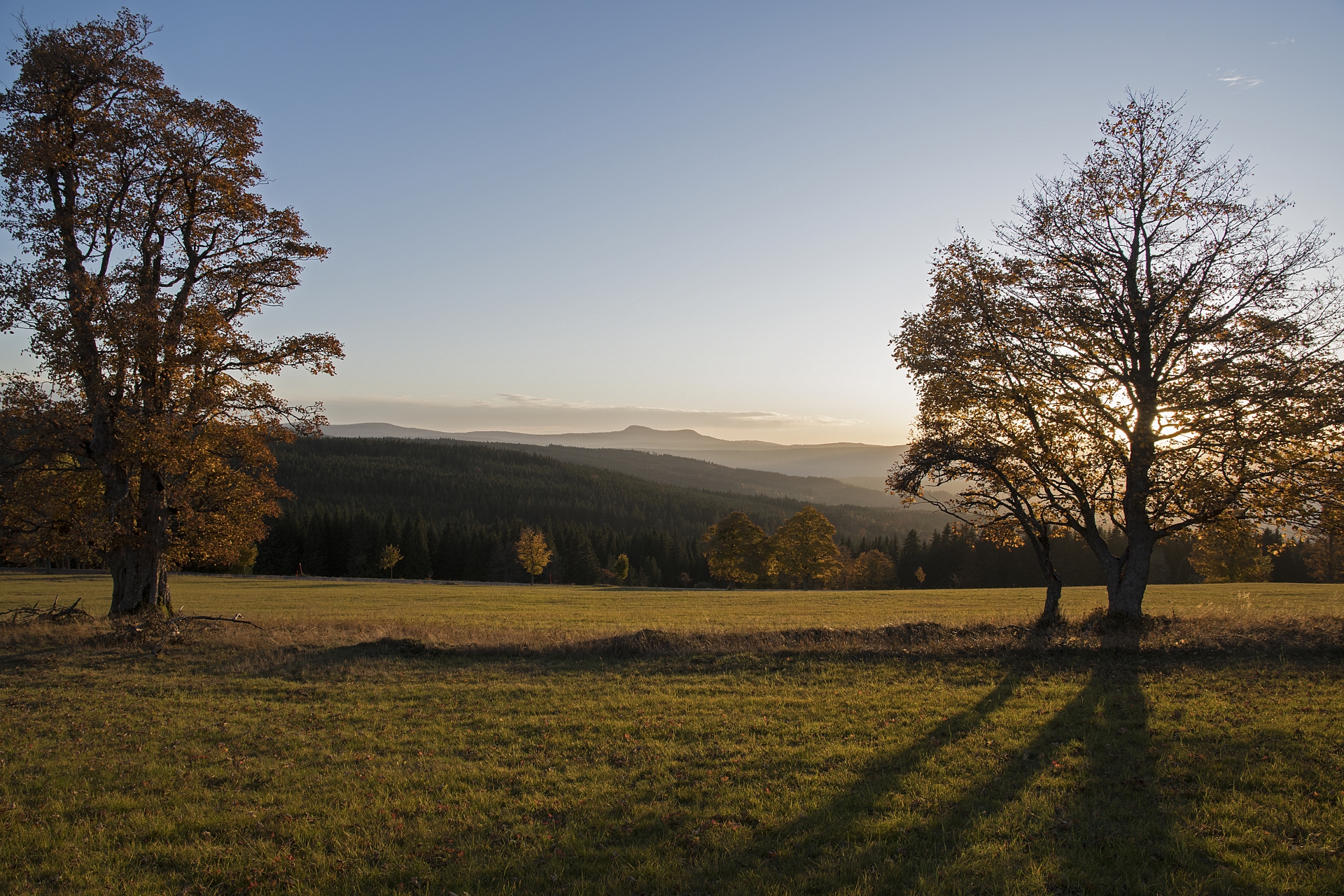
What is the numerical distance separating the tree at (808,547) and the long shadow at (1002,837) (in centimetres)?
5934

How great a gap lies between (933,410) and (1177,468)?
5.61 metres

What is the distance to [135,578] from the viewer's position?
18.9 meters

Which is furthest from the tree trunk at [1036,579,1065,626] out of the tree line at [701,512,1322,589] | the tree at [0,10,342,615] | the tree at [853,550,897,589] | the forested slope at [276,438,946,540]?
the forested slope at [276,438,946,540]

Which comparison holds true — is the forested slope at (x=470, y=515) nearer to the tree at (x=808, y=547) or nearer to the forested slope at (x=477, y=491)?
the forested slope at (x=477, y=491)

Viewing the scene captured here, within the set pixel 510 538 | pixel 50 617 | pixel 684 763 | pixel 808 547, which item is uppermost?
pixel 684 763

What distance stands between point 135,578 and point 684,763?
60.7 ft

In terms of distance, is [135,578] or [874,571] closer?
[135,578]

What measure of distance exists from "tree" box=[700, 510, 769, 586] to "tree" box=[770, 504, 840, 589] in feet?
7.54

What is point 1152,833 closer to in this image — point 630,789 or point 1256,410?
point 630,789

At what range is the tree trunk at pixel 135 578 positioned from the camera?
61.5 ft

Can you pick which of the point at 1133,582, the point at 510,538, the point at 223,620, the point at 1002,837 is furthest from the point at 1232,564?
the point at 510,538

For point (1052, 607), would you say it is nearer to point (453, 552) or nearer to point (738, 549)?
point (738, 549)

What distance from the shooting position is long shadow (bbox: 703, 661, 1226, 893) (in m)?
5.56

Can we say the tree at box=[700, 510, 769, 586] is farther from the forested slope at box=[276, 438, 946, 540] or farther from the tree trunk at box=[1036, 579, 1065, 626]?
the tree trunk at box=[1036, 579, 1065, 626]
